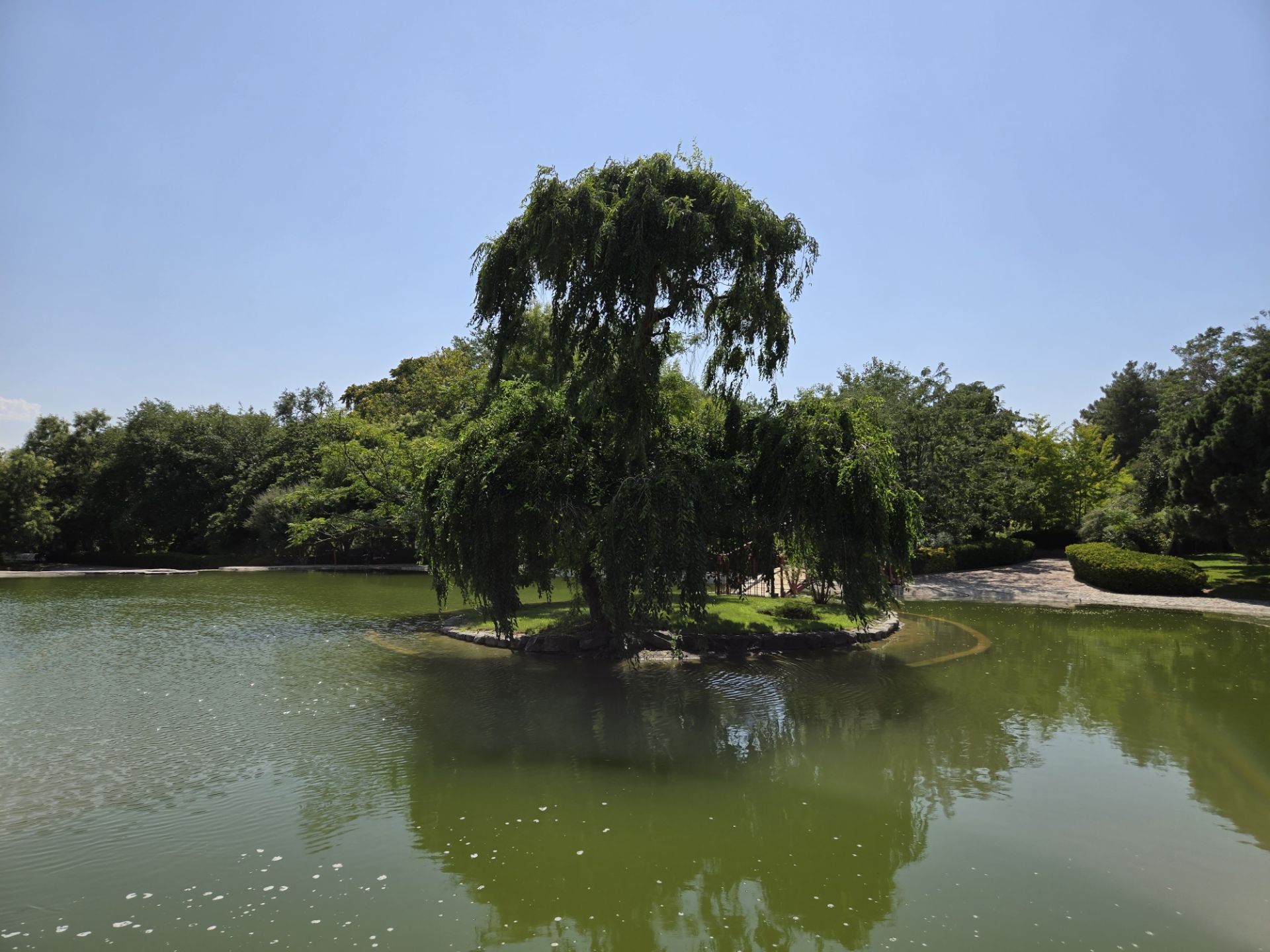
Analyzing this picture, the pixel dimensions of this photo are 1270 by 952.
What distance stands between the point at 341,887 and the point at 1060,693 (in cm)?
1109

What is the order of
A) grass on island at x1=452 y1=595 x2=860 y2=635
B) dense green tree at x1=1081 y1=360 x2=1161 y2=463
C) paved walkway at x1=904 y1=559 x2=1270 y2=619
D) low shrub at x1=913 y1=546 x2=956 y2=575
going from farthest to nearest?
dense green tree at x1=1081 y1=360 x2=1161 y2=463 < low shrub at x1=913 y1=546 x2=956 y2=575 < paved walkway at x1=904 y1=559 x2=1270 y2=619 < grass on island at x1=452 y1=595 x2=860 y2=635

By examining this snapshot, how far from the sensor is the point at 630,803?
7.33 meters

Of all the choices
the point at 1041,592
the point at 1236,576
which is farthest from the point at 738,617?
the point at 1236,576

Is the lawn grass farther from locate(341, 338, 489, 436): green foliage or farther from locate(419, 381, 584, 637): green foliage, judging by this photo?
locate(341, 338, 489, 436): green foliage

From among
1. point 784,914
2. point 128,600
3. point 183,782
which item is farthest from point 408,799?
point 128,600

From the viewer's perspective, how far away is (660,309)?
46.8ft

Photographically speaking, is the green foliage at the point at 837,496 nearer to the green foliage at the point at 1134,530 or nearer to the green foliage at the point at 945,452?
the green foliage at the point at 945,452

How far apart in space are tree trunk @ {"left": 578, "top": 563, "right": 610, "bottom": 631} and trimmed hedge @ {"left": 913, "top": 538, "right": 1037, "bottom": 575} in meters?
16.7

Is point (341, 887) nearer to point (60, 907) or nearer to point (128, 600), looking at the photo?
point (60, 907)

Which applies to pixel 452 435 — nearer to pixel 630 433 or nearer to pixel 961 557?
pixel 630 433

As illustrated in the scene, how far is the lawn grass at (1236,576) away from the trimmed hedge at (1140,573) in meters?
0.83

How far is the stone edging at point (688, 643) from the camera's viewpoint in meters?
14.7

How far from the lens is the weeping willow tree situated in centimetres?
1277

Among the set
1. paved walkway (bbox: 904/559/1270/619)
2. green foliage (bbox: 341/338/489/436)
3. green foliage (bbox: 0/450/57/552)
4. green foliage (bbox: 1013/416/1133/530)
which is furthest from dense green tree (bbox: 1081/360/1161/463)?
green foliage (bbox: 0/450/57/552)
